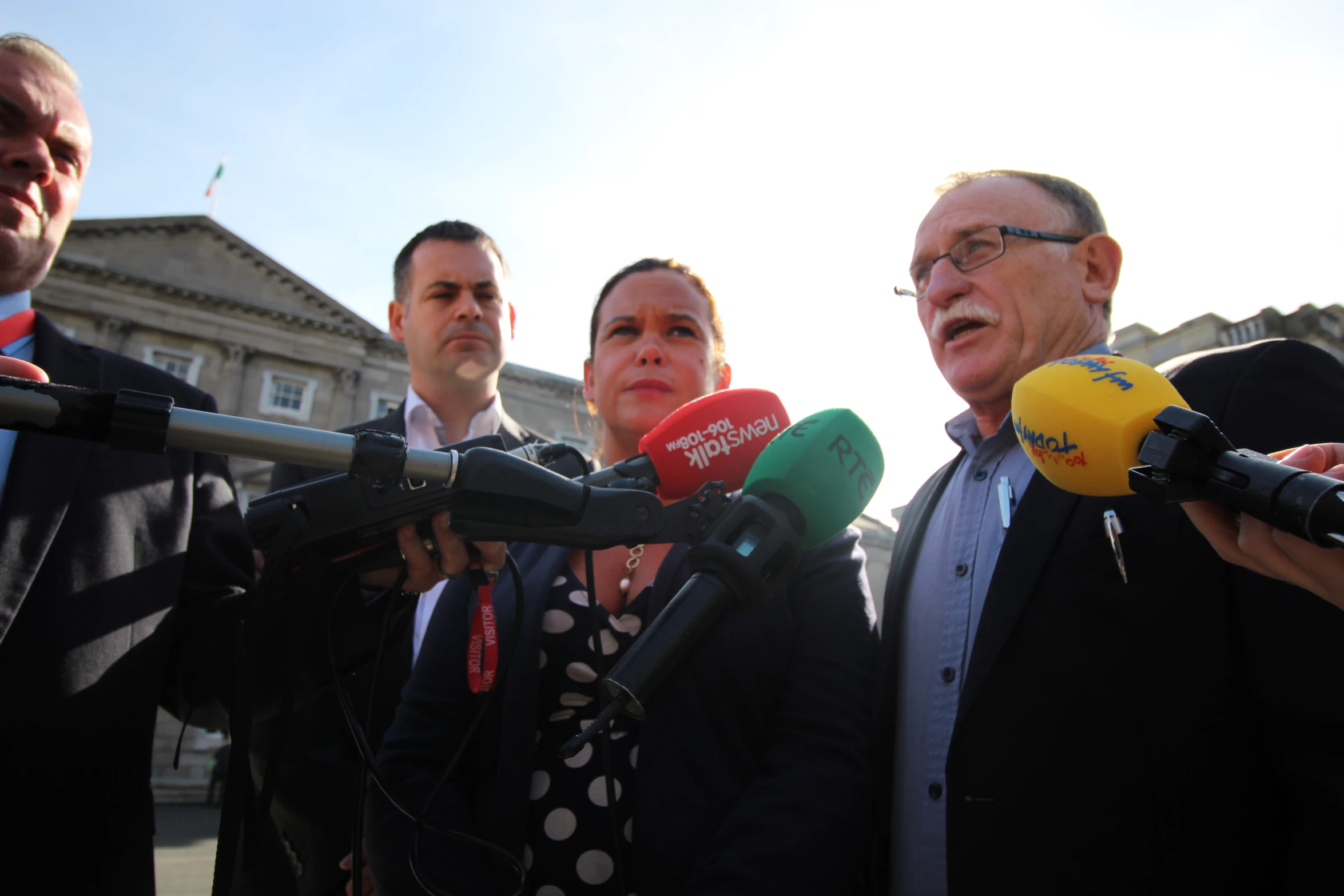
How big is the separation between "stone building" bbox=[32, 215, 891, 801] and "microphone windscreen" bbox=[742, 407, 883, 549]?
73.9 feet

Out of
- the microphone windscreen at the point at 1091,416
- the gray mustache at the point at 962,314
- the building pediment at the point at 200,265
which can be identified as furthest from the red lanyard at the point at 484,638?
the building pediment at the point at 200,265

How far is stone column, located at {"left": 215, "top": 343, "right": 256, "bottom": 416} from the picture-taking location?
24.9 m

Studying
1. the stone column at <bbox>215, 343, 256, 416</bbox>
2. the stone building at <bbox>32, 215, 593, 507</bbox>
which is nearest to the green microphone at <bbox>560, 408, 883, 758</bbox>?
the stone building at <bbox>32, 215, 593, 507</bbox>

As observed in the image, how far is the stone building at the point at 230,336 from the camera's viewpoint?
23.8 m

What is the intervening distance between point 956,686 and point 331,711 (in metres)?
2.02

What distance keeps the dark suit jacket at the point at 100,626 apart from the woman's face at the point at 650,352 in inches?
49.8

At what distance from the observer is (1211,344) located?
12797 millimetres

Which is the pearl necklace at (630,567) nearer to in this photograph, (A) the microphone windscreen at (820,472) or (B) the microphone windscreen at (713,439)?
(B) the microphone windscreen at (713,439)

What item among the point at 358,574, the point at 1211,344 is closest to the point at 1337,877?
the point at 358,574

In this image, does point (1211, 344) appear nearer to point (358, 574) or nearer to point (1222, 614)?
point (1222, 614)

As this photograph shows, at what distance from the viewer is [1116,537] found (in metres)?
1.73

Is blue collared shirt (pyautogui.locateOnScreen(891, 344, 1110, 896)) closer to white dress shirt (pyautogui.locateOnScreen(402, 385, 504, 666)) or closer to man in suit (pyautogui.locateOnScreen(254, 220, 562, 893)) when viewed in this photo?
man in suit (pyautogui.locateOnScreen(254, 220, 562, 893))

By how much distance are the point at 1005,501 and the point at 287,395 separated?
2762cm

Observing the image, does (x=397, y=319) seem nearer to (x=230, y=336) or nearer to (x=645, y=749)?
(x=645, y=749)
